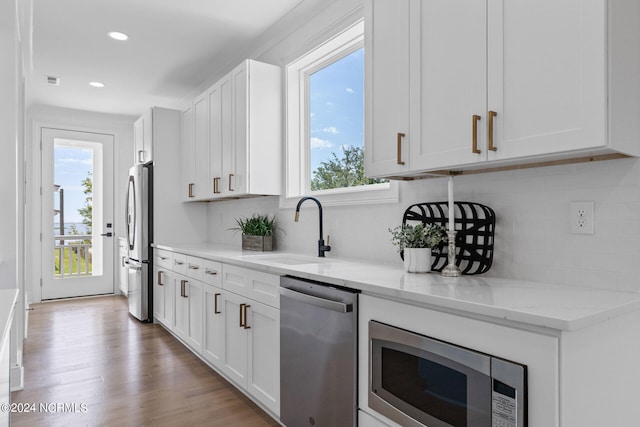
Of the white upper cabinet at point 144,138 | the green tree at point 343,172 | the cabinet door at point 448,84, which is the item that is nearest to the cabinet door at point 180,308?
the green tree at point 343,172

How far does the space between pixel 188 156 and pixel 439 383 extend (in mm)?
3623

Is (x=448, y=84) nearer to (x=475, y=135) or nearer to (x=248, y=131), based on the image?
(x=475, y=135)

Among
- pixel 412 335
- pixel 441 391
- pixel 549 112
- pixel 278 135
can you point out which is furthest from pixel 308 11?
pixel 441 391

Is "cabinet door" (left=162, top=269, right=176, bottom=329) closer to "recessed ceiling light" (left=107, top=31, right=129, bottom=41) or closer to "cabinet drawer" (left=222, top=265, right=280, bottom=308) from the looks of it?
"cabinet drawer" (left=222, top=265, right=280, bottom=308)

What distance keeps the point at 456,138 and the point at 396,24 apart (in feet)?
2.08

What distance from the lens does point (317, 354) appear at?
1834 millimetres

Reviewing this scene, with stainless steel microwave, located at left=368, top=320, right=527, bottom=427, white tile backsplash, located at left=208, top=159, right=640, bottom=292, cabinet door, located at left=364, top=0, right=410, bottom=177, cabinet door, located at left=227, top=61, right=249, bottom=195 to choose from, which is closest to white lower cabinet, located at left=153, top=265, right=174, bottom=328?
cabinet door, located at left=227, top=61, right=249, bottom=195

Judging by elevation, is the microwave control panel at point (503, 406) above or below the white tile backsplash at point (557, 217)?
below

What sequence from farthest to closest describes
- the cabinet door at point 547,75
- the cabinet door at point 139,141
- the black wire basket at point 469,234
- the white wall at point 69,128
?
the white wall at point 69,128
the cabinet door at point 139,141
the black wire basket at point 469,234
the cabinet door at point 547,75

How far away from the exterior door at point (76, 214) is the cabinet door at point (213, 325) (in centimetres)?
357

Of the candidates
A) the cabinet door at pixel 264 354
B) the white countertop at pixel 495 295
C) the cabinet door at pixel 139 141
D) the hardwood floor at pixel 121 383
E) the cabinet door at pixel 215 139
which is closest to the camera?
the white countertop at pixel 495 295

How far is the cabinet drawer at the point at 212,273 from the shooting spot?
2.81m

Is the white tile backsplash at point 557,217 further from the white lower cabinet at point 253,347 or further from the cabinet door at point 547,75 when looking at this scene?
the white lower cabinet at point 253,347

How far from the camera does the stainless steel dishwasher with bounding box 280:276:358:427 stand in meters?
1.67
